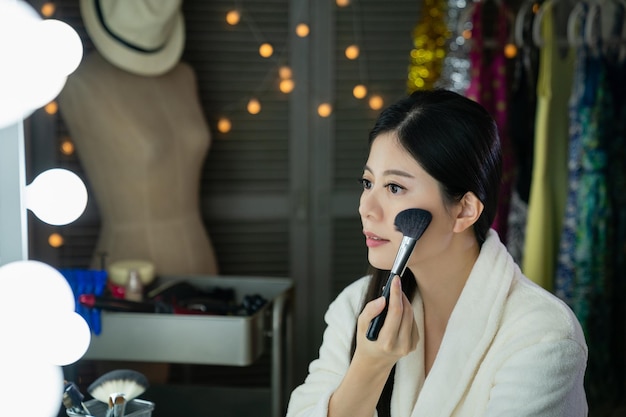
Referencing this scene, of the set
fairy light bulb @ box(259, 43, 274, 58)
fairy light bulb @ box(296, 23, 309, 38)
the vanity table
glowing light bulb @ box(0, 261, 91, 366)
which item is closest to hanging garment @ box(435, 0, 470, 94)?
fairy light bulb @ box(296, 23, 309, 38)

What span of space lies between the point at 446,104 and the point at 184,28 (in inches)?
56.6

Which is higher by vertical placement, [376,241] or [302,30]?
[302,30]

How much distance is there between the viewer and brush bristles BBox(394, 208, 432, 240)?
3.53 feet

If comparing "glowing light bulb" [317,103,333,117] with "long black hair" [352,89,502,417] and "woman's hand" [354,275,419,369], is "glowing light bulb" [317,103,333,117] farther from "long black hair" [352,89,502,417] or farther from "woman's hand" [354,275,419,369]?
"woman's hand" [354,275,419,369]

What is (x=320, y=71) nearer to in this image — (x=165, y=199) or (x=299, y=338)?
(x=165, y=199)

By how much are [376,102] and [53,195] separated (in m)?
1.76

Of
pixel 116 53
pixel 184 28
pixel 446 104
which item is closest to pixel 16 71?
pixel 446 104

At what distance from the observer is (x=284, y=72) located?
2.54m

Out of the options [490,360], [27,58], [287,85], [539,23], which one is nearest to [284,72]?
[287,85]

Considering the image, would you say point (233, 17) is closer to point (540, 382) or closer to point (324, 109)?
point (324, 109)

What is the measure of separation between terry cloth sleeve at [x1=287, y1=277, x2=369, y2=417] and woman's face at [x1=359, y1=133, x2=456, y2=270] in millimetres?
167

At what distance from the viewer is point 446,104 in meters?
1.17

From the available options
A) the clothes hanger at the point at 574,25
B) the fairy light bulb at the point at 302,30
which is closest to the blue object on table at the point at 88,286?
the fairy light bulb at the point at 302,30

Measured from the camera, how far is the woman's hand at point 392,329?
1.00 meters
